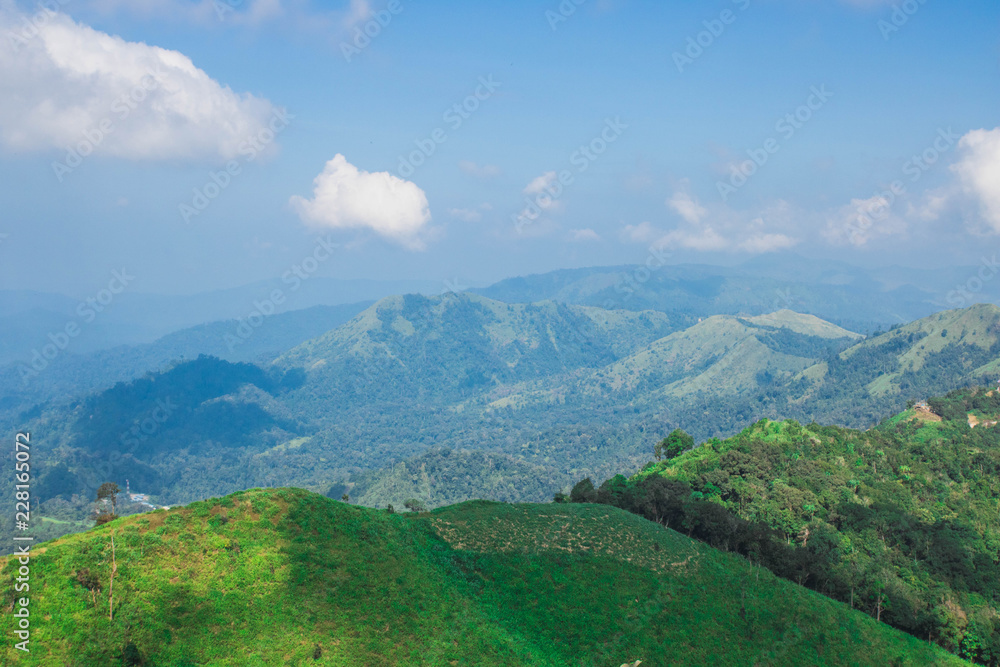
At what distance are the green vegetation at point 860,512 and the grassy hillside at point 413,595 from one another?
25.1 feet

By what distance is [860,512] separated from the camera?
3639 inches

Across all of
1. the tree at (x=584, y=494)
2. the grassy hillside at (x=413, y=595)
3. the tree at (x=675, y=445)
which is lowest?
the grassy hillside at (x=413, y=595)

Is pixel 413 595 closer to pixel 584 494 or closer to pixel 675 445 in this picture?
pixel 584 494

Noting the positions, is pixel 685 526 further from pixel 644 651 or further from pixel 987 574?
pixel 987 574

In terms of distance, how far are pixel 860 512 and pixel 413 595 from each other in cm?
7919

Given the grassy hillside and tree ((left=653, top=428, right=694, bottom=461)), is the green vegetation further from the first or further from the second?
the grassy hillside

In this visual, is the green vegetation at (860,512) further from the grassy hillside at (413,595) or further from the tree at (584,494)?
the grassy hillside at (413,595)

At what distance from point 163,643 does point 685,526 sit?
197 feet

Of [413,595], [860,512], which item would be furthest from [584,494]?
[860,512]

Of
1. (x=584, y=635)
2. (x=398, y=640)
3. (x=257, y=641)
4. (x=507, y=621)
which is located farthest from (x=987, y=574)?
(x=257, y=641)

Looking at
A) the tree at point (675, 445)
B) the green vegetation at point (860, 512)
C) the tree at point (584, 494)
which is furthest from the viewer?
the tree at point (675, 445)

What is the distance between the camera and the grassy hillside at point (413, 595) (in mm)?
36125

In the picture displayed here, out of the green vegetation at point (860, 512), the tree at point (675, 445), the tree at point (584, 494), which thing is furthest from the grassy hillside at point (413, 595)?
the tree at point (675, 445)

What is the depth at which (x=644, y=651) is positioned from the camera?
1966 inches
